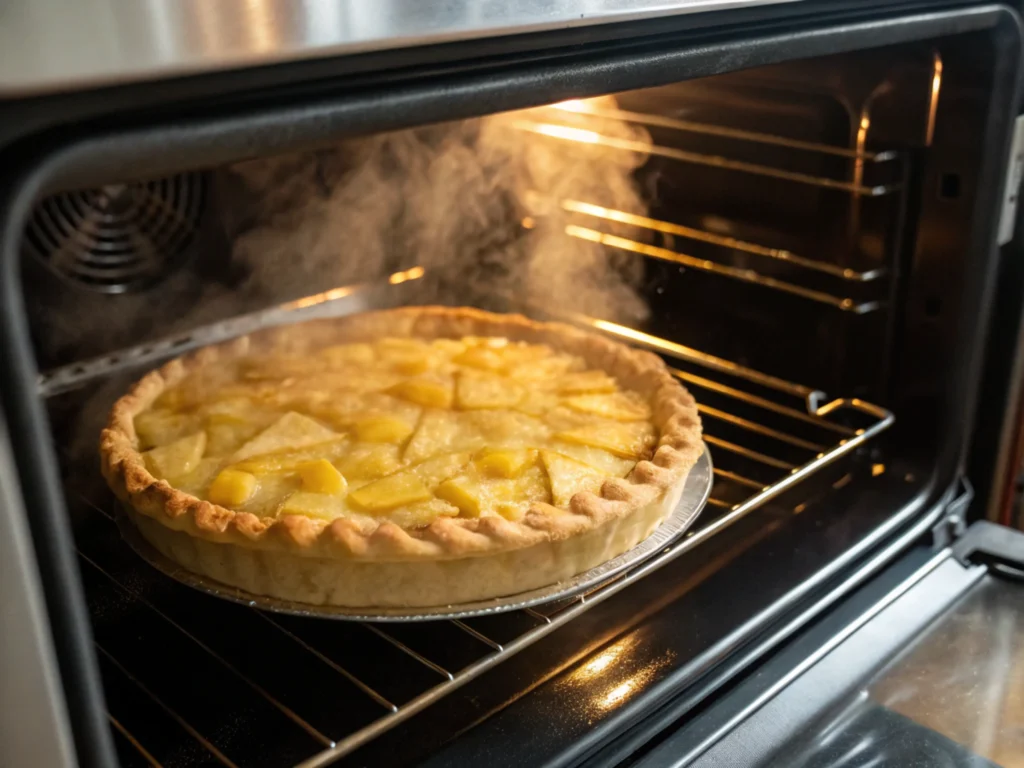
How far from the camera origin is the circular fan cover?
147cm

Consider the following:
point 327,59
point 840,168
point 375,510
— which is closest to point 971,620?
point 840,168

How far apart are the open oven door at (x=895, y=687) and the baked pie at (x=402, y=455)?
9.1 inches

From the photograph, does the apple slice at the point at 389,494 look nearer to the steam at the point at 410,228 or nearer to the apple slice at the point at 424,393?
the apple slice at the point at 424,393

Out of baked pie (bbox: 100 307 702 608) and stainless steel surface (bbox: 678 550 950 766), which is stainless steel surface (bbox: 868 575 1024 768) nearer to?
stainless steel surface (bbox: 678 550 950 766)

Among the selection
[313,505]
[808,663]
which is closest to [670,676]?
[808,663]

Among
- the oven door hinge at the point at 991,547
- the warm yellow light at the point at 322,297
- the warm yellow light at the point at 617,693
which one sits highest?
the warm yellow light at the point at 322,297

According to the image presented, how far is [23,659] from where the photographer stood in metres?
0.58

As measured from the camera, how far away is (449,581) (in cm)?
107

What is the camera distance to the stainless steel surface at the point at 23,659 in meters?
0.56

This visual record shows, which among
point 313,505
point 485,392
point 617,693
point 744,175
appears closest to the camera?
point 617,693

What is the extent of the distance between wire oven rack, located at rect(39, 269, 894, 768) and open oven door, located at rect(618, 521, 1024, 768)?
182 mm

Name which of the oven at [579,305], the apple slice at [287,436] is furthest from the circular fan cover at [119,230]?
the apple slice at [287,436]

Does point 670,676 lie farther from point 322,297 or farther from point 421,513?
point 322,297

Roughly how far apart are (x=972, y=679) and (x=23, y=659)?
1.07 m
